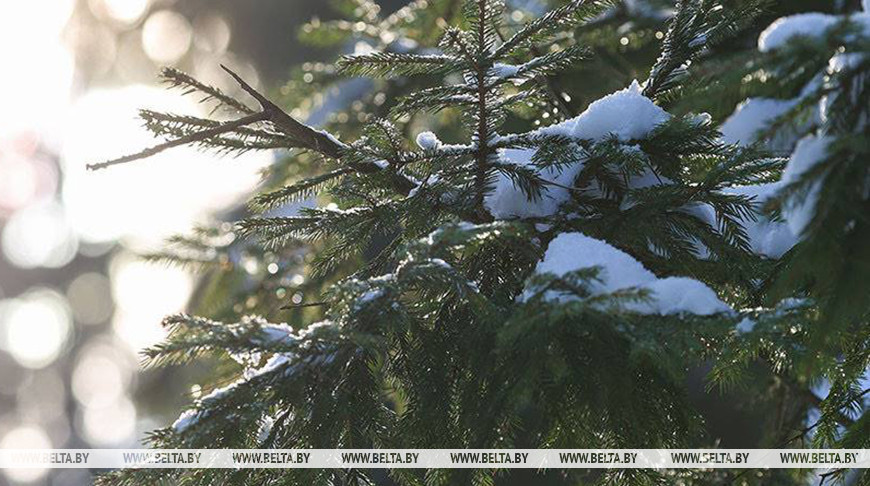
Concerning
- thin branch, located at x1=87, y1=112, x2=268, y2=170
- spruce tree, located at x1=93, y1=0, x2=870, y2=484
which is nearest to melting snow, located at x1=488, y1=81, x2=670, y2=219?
spruce tree, located at x1=93, y1=0, x2=870, y2=484

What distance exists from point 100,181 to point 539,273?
336 centimetres

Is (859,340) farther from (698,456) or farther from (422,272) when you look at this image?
(422,272)

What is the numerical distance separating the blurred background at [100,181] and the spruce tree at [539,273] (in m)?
0.27

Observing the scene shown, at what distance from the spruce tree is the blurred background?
27cm

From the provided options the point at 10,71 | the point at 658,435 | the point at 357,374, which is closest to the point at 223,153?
the point at 357,374

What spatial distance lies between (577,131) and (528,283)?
0.57 meters

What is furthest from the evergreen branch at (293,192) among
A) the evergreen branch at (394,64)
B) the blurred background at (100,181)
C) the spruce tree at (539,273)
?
the evergreen branch at (394,64)

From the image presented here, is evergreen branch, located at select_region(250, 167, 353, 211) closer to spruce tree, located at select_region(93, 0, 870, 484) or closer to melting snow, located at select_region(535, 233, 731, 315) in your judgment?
spruce tree, located at select_region(93, 0, 870, 484)

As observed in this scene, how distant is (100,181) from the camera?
4.20m

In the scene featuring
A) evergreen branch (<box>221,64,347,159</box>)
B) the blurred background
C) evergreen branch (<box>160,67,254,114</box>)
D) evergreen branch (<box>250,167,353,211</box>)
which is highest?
the blurred background

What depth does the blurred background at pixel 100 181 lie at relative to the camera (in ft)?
19.6

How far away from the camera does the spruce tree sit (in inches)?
51.1

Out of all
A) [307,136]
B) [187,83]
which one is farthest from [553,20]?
[187,83]

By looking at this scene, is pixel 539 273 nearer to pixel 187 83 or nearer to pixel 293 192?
pixel 293 192
